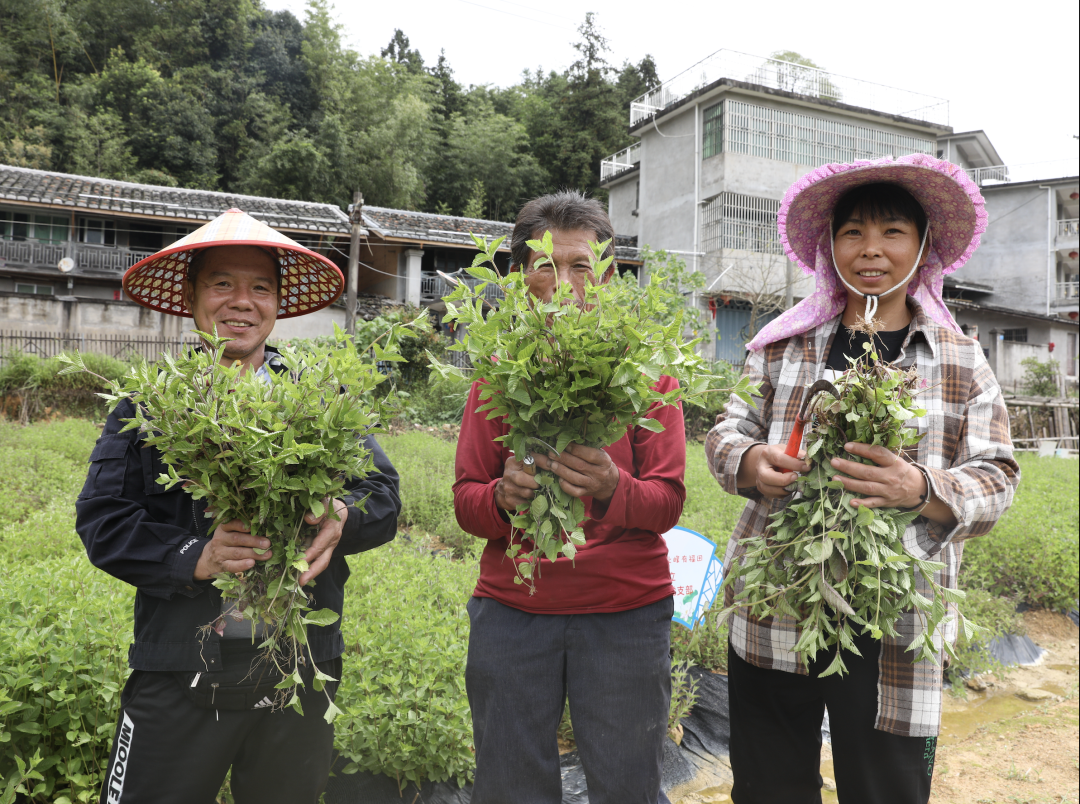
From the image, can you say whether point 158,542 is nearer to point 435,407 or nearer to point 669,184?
point 435,407

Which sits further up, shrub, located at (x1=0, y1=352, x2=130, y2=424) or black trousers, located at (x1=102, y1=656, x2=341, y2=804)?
shrub, located at (x1=0, y1=352, x2=130, y2=424)

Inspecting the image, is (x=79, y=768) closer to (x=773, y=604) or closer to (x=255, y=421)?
(x=255, y=421)

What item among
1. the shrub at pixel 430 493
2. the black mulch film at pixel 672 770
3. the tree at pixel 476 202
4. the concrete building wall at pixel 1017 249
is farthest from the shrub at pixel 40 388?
the concrete building wall at pixel 1017 249

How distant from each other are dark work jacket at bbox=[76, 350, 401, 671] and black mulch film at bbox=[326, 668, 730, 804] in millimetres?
1068

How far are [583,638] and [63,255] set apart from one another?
2189 centimetres

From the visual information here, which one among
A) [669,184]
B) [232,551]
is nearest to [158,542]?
[232,551]

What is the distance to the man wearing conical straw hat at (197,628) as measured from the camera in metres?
1.77

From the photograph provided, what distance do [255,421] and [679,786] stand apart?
9.43 ft

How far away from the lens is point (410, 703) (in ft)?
9.12

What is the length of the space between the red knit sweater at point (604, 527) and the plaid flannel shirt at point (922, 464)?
0.26 metres

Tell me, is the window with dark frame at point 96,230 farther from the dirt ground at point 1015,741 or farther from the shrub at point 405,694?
the dirt ground at point 1015,741

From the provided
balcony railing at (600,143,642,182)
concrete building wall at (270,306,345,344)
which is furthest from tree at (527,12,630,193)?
concrete building wall at (270,306,345,344)

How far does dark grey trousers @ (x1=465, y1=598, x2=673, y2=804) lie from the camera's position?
1.85m

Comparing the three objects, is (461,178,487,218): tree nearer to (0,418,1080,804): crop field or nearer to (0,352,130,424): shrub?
(0,352,130,424): shrub
